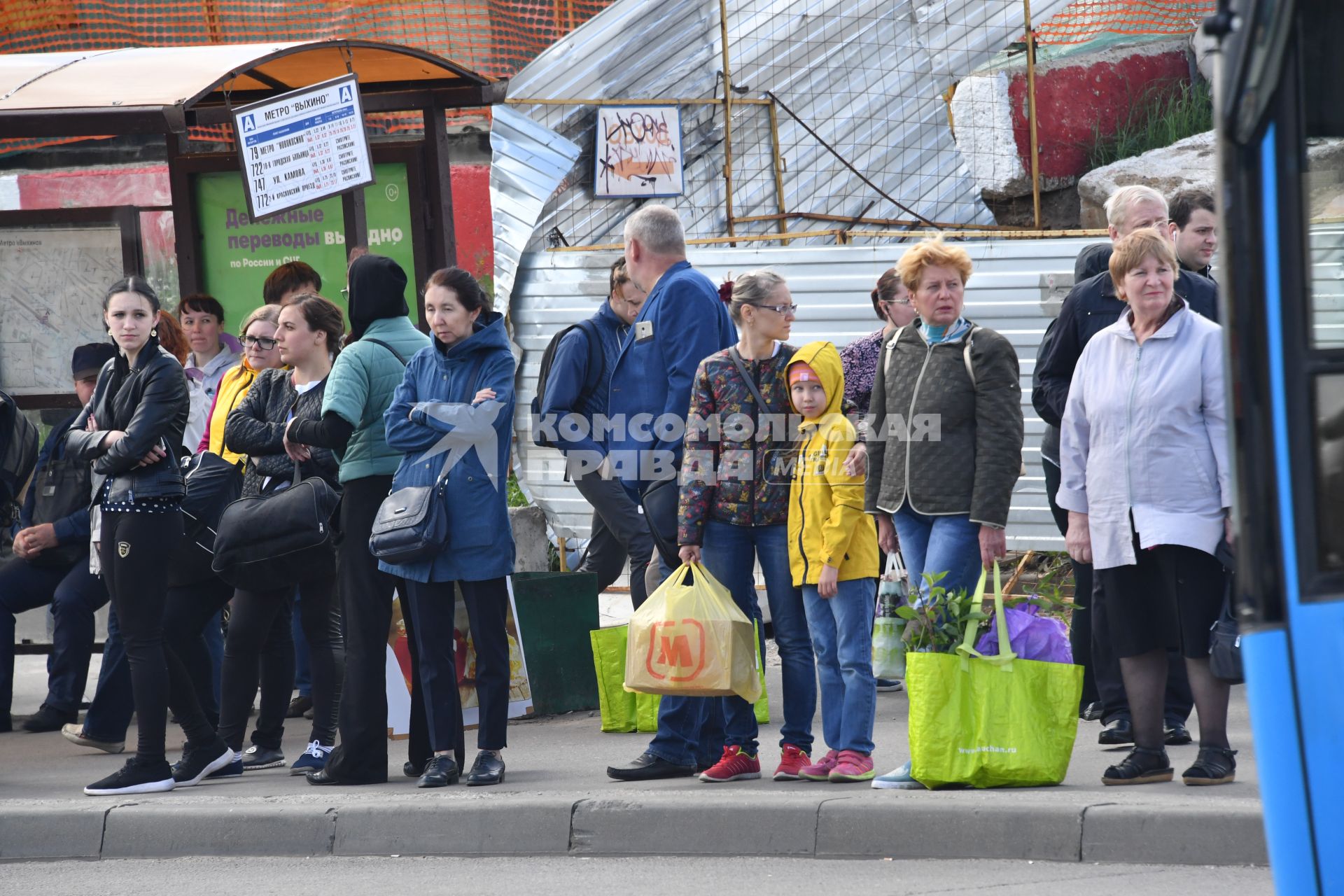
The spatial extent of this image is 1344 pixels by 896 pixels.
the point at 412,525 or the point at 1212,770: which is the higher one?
the point at 412,525

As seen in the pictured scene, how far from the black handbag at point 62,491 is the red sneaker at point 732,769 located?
12.4 ft

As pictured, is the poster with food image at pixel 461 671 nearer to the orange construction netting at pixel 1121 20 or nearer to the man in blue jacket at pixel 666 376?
the man in blue jacket at pixel 666 376

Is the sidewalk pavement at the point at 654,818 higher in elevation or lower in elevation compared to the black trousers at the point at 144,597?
lower

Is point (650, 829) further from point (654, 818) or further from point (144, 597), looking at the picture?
point (144, 597)

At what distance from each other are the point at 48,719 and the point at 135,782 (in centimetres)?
219

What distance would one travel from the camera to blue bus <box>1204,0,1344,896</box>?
3250mm

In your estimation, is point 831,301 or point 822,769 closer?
point 822,769

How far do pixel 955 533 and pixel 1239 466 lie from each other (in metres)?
2.84

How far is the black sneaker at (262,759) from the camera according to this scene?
7.21m

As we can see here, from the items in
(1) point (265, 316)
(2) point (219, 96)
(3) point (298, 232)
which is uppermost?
(2) point (219, 96)

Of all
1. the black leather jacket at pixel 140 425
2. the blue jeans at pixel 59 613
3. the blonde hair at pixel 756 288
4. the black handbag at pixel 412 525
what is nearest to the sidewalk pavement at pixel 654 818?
the black handbag at pixel 412 525

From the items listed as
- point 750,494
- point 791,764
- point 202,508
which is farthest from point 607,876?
point 202,508

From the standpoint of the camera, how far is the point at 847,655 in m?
6.05

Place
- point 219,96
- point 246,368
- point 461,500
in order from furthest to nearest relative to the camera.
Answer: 1. point 219,96
2. point 246,368
3. point 461,500
